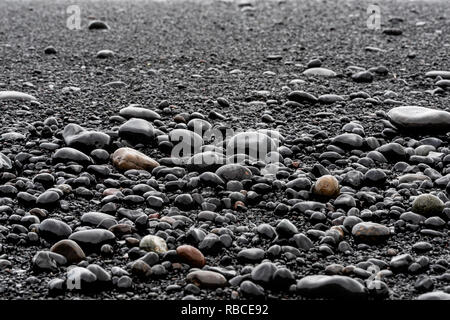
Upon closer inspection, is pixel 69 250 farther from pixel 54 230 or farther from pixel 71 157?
pixel 71 157

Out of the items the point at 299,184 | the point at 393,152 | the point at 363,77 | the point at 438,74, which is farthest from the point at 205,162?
the point at 438,74

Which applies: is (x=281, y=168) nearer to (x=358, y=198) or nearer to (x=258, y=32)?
(x=358, y=198)

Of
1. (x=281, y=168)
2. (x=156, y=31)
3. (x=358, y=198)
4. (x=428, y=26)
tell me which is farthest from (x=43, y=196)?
(x=428, y=26)

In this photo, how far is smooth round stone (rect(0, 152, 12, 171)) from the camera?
3306 mm

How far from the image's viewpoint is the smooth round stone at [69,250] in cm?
244

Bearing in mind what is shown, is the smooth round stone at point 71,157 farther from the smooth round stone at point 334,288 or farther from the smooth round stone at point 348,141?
the smooth round stone at point 334,288

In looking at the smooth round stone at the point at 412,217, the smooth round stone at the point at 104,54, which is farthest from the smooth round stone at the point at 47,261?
the smooth round stone at the point at 104,54

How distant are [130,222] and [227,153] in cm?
102

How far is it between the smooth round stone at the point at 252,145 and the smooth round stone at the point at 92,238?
122 centimetres

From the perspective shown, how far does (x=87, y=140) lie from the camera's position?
361 cm

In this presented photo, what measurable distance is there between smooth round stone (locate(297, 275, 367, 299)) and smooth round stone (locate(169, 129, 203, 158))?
161 centimetres

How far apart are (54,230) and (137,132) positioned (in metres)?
1.27

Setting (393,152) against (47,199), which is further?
(393,152)

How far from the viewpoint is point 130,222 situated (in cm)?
279
